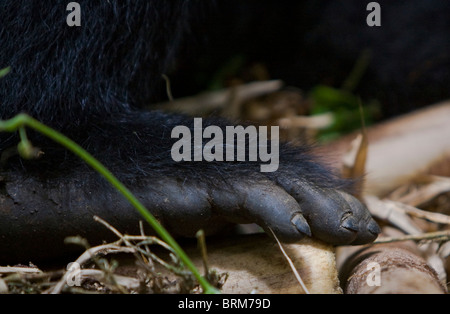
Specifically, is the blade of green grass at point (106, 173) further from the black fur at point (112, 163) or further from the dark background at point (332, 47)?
the dark background at point (332, 47)

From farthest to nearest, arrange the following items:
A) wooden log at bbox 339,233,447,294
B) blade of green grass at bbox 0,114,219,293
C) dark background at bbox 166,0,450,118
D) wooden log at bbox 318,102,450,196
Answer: dark background at bbox 166,0,450,118, wooden log at bbox 318,102,450,196, wooden log at bbox 339,233,447,294, blade of green grass at bbox 0,114,219,293

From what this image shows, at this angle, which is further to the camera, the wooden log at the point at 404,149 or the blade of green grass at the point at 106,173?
the wooden log at the point at 404,149

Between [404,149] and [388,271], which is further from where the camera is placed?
[404,149]

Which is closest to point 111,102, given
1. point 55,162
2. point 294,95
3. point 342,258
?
point 55,162

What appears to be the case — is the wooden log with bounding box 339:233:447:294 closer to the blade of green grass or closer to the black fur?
the black fur

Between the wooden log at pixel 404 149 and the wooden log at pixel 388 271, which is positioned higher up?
the wooden log at pixel 404 149

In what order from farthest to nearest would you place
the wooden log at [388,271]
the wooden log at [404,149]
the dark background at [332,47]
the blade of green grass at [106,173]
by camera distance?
the dark background at [332,47]
the wooden log at [404,149]
the wooden log at [388,271]
the blade of green grass at [106,173]

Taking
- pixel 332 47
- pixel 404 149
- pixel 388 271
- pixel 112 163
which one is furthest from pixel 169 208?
pixel 332 47

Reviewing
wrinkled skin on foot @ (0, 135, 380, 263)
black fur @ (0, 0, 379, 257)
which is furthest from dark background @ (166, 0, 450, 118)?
wrinkled skin on foot @ (0, 135, 380, 263)

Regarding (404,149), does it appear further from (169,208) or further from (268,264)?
(169,208)

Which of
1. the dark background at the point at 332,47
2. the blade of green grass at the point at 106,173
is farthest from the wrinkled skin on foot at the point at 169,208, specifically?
the dark background at the point at 332,47

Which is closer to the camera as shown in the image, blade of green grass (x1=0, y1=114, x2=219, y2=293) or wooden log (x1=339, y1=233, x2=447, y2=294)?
blade of green grass (x1=0, y1=114, x2=219, y2=293)
